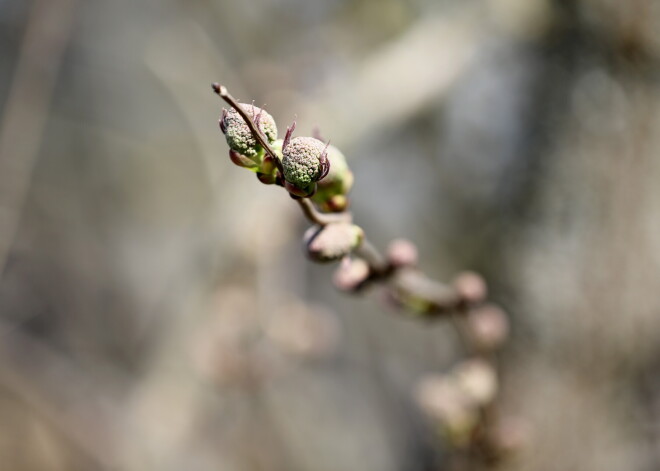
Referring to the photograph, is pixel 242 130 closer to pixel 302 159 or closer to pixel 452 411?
pixel 302 159

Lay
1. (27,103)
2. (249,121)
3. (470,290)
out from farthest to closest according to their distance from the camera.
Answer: (27,103), (470,290), (249,121)

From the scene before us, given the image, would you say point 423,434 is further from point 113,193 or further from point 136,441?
point 113,193

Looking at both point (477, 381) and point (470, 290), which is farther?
point (477, 381)

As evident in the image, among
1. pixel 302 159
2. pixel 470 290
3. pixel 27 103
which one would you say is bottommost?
pixel 302 159

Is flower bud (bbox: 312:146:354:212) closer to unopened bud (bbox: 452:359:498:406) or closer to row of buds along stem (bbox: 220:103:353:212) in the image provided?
row of buds along stem (bbox: 220:103:353:212)

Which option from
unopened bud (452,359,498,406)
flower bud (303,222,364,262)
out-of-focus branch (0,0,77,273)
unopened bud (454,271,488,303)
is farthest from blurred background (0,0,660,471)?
flower bud (303,222,364,262)

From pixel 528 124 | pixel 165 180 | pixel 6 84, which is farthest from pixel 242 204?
pixel 6 84

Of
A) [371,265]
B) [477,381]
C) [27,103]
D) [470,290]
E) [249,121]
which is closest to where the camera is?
[249,121]

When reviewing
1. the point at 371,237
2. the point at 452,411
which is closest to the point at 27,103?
the point at 371,237
